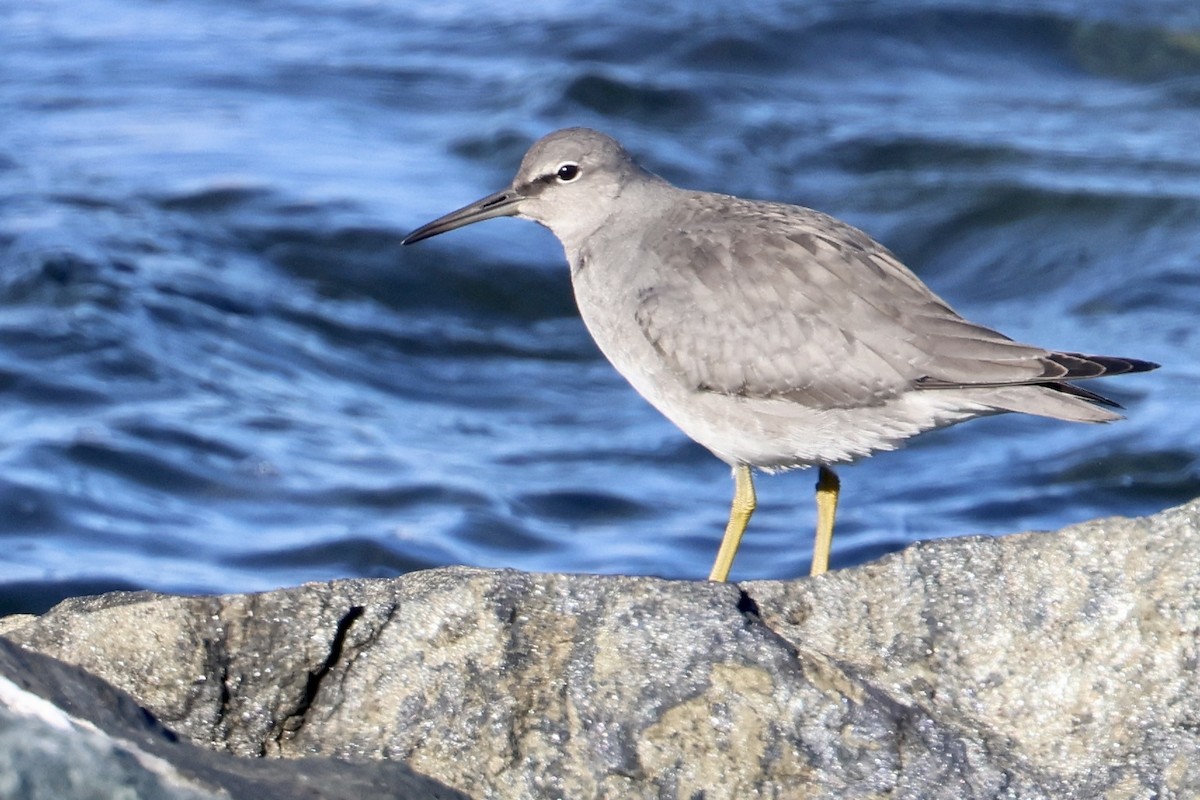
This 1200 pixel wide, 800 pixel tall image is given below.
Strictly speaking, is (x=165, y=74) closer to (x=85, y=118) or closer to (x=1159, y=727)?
(x=85, y=118)

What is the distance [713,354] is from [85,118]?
11381 millimetres

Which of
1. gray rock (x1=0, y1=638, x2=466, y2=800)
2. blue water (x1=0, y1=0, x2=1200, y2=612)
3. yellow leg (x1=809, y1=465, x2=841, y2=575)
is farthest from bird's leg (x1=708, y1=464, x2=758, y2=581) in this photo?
blue water (x1=0, y1=0, x2=1200, y2=612)

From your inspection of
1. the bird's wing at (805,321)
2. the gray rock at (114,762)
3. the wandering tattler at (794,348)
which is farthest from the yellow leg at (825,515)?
the gray rock at (114,762)

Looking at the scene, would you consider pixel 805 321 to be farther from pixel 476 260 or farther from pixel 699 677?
pixel 476 260

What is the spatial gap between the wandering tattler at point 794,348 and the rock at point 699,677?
1301 millimetres

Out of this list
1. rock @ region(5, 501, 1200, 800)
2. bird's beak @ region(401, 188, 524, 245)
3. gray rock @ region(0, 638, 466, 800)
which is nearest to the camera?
gray rock @ region(0, 638, 466, 800)

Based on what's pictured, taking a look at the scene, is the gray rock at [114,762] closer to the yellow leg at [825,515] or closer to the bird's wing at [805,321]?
the bird's wing at [805,321]

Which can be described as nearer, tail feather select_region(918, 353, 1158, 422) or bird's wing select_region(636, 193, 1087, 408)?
tail feather select_region(918, 353, 1158, 422)

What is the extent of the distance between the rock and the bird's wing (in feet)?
4.81

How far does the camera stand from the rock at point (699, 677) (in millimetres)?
4297

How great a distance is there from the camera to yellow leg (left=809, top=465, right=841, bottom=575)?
6656 millimetres

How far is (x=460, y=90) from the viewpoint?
57.4ft

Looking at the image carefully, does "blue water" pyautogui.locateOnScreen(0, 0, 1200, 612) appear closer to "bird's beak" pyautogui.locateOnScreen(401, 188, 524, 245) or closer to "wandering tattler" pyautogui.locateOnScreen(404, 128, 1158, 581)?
"bird's beak" pyautogui.locateOnScreen(401, 188, 524, 245)

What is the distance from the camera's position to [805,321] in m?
6.36
